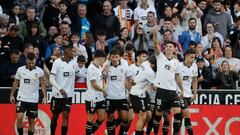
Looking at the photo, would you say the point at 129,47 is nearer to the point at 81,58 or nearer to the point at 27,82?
the point at 81,58

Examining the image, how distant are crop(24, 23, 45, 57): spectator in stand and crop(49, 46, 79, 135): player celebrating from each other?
260cm

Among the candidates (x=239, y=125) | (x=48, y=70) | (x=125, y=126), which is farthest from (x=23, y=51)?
(x=239, y=125)

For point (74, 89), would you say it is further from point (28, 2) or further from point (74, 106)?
point (28, 2)

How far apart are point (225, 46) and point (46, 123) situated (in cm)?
557

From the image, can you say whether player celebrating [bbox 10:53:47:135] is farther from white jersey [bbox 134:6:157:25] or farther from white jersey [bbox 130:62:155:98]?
white jersey [bbox 134:6:157:25]

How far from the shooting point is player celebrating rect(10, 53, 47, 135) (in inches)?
1099

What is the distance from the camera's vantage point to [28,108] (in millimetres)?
28031

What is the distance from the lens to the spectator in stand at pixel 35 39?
99.9ft

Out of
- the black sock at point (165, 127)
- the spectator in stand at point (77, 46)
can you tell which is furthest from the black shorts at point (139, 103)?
the spectator in stand at point (77, 46)

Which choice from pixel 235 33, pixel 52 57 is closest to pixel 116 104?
pixel 52 57

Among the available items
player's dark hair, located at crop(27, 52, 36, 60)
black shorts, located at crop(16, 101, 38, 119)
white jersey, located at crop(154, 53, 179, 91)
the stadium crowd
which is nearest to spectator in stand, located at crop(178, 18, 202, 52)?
the stadium crowd

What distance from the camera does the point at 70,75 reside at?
91.8 ft

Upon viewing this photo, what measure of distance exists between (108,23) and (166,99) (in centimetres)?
522

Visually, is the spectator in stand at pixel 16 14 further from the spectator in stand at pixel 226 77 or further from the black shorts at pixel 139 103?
the spectator in stand at pixel 226 77
